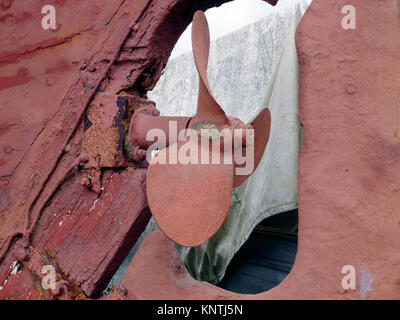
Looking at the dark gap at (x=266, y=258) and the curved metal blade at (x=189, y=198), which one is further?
the dark gap at (x=266, y=258)

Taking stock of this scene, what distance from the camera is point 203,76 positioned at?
162 centimetres

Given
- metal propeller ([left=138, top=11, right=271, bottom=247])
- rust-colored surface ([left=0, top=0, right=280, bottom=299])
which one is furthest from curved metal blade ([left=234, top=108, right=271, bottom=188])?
rust-colored surface ([left=0, top=0, right=280, bottom=299])

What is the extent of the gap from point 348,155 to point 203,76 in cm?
79

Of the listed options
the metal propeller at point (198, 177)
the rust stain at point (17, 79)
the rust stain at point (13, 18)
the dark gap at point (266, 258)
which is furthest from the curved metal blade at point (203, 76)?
the dark gap at point (266, 258)

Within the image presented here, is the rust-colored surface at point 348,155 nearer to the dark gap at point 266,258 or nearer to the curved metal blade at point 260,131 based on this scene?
the curved metal blade at point 260,131

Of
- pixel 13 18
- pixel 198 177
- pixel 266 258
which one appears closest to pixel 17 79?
pixel 13 18

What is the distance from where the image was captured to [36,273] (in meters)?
1.96

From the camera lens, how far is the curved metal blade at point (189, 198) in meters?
1.49

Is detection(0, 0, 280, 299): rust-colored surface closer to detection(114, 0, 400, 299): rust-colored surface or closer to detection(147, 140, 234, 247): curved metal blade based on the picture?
detection(147, 140, 234, 247): curved metal blade

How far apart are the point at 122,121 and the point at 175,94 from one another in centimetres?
293

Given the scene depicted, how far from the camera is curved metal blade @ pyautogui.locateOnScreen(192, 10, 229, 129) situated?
5.19 ft

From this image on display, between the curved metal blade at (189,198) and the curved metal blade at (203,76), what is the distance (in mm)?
183

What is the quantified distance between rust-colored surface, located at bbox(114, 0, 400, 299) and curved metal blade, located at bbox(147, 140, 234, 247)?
1.32 feet

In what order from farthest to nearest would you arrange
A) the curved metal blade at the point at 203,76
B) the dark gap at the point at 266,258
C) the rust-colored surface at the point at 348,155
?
the dark gap at the point at 266,258, the curved metal blade at the point at 203,76, the rust-colored surface at the point at 348,155
